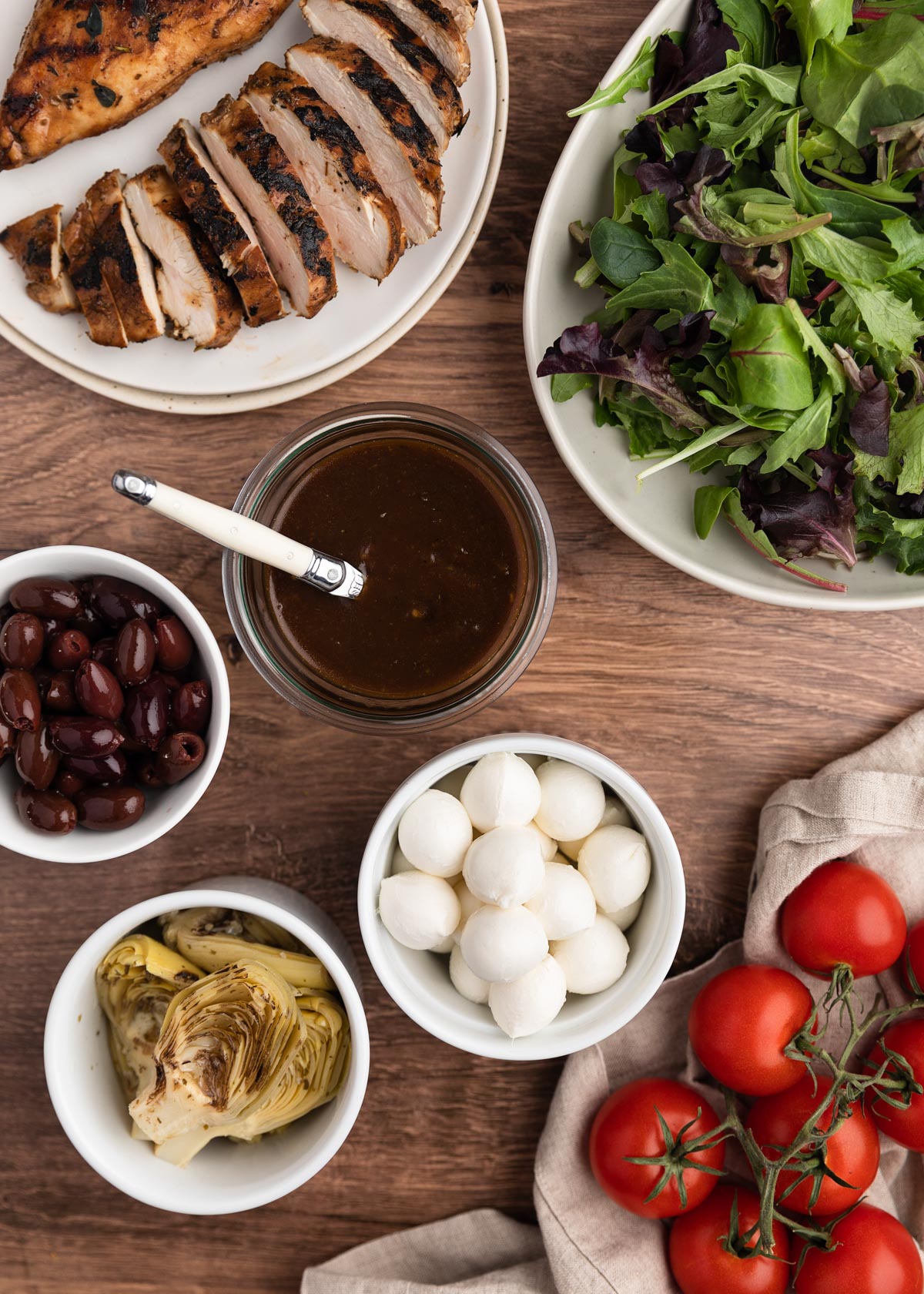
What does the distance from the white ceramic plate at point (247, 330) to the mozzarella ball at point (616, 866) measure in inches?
31.5

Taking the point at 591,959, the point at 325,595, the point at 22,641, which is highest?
the point at 22,641

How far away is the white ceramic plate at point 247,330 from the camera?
137 centimetres

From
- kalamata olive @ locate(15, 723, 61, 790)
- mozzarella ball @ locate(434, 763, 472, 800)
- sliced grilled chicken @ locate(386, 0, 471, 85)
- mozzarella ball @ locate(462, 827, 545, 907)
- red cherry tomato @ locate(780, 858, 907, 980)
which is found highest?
sliced grilled chicken @ locate(386, 0, 471, 85)

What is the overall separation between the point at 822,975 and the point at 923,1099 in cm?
23

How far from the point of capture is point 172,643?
4.05 ft

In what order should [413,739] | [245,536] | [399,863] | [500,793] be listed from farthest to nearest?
1. [413,739]
2. [399,863]
3. [500,793]
4. [245,536]

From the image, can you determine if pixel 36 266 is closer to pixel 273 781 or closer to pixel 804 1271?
pixel 273 781

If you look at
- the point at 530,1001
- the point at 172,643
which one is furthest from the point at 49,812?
the point at 530,1001

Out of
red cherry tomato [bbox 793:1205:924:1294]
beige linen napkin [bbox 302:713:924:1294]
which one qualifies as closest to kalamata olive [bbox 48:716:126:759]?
beige linen napkin [bbox 302:713:924:1294]

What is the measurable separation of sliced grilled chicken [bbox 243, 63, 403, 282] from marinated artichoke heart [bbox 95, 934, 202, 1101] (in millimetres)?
1019

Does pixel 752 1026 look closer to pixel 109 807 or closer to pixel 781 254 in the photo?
pixel 109 807

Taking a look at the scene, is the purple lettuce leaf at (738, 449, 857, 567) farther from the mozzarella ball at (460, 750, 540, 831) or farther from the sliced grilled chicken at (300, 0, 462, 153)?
the sliced grilled chicken at (300, 0, 462, 153)

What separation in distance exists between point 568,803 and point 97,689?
0.66 metres

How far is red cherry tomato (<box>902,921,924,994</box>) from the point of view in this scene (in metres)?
1.48
